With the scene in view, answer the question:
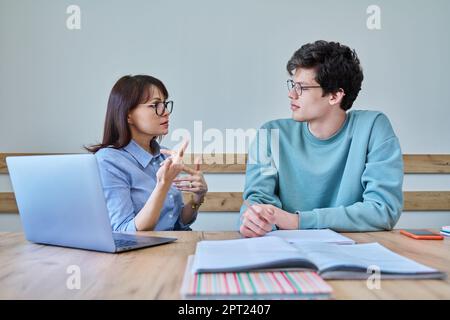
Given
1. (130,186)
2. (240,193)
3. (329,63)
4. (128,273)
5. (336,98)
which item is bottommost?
(240,193)

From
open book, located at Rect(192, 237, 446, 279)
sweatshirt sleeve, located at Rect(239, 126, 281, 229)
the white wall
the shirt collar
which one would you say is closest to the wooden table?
open book, located at Rect(192, 237, 446, 279)

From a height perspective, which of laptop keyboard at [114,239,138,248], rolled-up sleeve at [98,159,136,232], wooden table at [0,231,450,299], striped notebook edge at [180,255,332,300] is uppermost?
striped notebook edge at [180,255,332,300]

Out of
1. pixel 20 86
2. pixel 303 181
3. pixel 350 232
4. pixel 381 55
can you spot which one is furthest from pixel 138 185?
pixel 381 55

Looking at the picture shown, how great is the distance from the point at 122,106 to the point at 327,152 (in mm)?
739

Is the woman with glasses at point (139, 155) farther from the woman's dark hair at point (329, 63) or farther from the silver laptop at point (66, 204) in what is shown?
the woman's dark hair at point (329, 63)

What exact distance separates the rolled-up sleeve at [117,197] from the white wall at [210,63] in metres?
0.90

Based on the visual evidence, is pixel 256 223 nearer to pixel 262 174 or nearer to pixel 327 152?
pixel 262 174

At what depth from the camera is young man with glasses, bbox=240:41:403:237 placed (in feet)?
4.49

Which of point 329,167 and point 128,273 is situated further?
point 329,167

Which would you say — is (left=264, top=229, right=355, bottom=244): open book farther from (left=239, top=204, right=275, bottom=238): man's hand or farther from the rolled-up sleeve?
the rolled-up sleeve

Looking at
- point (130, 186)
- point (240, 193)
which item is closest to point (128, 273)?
point (130, 186)

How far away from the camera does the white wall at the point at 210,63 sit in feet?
7.56

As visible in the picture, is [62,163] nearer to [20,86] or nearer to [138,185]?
[138,185]

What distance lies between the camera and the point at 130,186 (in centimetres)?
149
